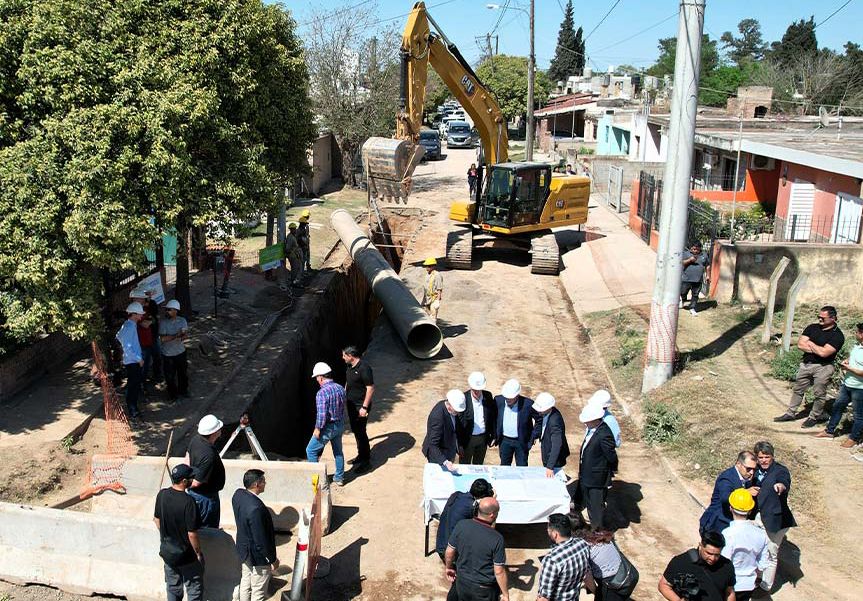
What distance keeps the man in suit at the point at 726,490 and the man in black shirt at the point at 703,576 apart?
124 centimetres

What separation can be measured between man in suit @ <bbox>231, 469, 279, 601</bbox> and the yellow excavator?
1183cm

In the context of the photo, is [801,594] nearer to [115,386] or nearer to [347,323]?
[115,386]

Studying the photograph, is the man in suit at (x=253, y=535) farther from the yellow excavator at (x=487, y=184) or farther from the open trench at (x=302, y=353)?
the yellow excavator at (x=487, y=184)

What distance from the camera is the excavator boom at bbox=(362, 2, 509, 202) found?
1758cm

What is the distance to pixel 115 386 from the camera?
1275 cm

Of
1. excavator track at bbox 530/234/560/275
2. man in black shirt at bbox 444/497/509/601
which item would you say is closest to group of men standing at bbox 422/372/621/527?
man in black shirt at bbox 444/497/509/601

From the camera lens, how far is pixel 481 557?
6051 millimetres

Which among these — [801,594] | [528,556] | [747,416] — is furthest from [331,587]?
[747,416]

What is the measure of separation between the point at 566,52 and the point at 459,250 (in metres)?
96.8

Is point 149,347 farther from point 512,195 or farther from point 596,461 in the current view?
point 512,195

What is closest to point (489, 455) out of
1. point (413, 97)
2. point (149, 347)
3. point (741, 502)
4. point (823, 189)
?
point (741, 502)

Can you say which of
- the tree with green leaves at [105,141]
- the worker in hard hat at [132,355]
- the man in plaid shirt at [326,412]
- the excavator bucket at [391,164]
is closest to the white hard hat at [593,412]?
the man in plaid shirt at [326,412]

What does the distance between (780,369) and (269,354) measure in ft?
29.4

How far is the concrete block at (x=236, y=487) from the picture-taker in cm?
866
